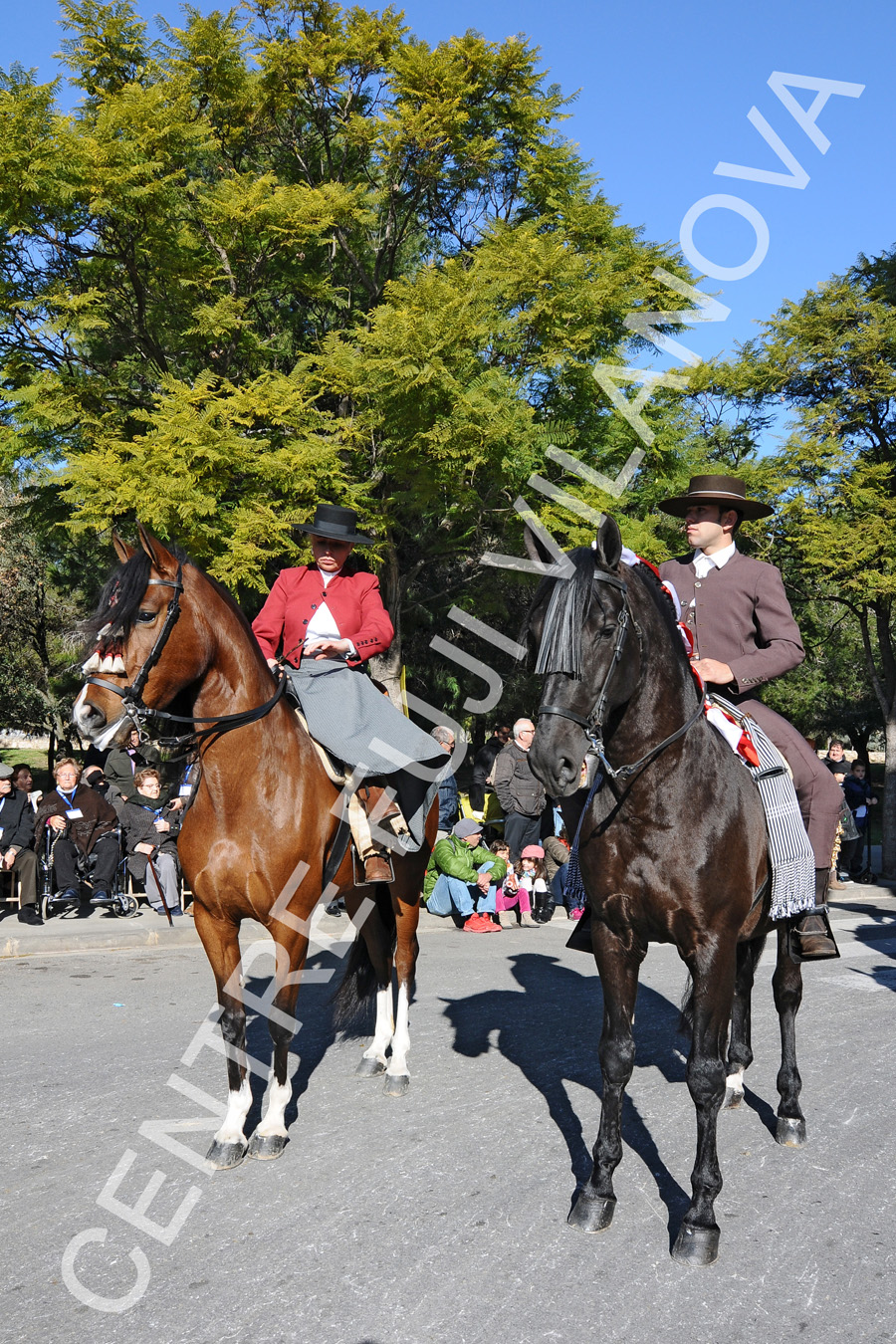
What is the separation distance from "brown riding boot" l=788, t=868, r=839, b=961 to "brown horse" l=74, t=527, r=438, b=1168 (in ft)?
7.56

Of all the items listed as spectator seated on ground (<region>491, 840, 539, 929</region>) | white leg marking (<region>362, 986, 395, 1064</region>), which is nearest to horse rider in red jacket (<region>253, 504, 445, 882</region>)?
white leg marking (<region>362, 986, 395, 1064</region>)

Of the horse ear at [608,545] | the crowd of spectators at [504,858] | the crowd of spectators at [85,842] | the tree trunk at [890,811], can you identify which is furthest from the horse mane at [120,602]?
the tree trunk at [890,811]

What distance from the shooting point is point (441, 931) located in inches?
444

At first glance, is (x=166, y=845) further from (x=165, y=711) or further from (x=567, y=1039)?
(x=165, y=711)

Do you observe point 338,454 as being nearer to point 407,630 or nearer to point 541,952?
point 407,630

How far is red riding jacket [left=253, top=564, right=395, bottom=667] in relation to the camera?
5.59m

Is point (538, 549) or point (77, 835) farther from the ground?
point (538, 549)

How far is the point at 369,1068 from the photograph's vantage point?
5.65m

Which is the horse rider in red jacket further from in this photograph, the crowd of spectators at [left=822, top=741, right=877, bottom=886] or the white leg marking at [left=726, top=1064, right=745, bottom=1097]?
the crowd of spectators at [left=822, top=741, right=877, bottom=886]

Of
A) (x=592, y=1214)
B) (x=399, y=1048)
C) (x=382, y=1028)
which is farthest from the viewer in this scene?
(x=382, y=1028)

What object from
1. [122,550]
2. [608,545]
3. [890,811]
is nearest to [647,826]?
[608,545]

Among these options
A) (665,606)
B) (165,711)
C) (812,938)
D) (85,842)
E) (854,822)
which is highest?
(665,606)

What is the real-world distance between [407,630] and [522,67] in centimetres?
1010

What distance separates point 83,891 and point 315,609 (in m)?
7.36
